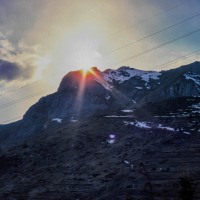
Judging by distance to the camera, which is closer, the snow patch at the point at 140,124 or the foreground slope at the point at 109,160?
the foreground slope at the point at 109,160

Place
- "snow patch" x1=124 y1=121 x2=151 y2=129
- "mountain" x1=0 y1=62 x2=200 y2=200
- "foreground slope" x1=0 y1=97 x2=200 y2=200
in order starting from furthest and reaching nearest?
"snow patch" x1=124 y1=121 x2=151 y2=129, "foreground slope" x1=0 y1=97 x2=200 y2=200, "mountain" x1=0 y1=62 x2=200 y2=200

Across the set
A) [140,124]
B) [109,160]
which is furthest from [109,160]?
[140,124]

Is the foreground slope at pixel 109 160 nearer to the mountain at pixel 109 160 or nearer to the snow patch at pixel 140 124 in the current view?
the mountain at pixel 109 160

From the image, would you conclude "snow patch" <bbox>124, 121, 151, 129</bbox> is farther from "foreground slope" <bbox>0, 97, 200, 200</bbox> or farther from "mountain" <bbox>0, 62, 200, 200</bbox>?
"foreground slope" <bbox>0, 97, 200, 200</bbox>

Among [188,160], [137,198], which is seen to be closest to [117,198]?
[137,198]

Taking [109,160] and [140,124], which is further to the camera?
[140,124]

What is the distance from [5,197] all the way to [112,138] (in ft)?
113

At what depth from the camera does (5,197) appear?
77.7 metres

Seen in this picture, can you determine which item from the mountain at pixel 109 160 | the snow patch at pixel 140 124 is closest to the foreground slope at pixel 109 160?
the mountain at pixel 109 160

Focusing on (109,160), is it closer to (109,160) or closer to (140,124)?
(109,160)

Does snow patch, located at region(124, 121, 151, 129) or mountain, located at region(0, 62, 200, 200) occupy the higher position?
snow patch, located at region(124, 121, 151, 129)

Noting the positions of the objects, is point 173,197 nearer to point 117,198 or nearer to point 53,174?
point 117,198

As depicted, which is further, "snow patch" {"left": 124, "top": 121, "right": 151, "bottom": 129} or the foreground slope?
"snow patch" {"left": 124, "top": 121, "right": 151, "bottom": 129}

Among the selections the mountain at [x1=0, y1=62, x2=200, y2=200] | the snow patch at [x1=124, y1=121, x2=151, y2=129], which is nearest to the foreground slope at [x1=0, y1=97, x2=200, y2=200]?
the mountain at [x1=0, y1=62, x2=200, y2=200]
